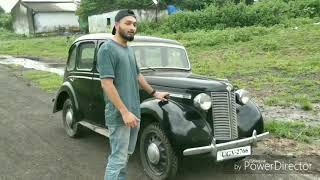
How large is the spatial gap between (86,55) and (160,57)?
1.40m

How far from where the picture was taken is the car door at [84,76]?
23.4 feet

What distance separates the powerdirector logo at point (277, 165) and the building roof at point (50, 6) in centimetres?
5223

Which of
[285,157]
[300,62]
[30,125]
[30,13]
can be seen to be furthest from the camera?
[30,13]

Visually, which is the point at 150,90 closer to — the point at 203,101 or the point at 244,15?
the point at 203,101

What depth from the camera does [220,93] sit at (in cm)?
561

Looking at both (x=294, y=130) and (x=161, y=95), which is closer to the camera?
(x=161, y=95)

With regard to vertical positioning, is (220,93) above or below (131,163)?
above

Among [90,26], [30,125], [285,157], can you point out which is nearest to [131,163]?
[285,157]

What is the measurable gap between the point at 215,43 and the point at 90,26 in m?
27.3

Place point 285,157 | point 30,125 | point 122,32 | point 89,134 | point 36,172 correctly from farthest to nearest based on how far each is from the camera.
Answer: point 30,125, point 89,134, point 285,157, point 36,172, point 122,32

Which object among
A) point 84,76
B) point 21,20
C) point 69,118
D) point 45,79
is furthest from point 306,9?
point 21,20

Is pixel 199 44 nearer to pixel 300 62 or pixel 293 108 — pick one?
pixel 300 62

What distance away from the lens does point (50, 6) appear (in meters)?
58.5

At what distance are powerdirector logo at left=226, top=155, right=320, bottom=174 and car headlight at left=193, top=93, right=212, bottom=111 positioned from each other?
44.3 inches
